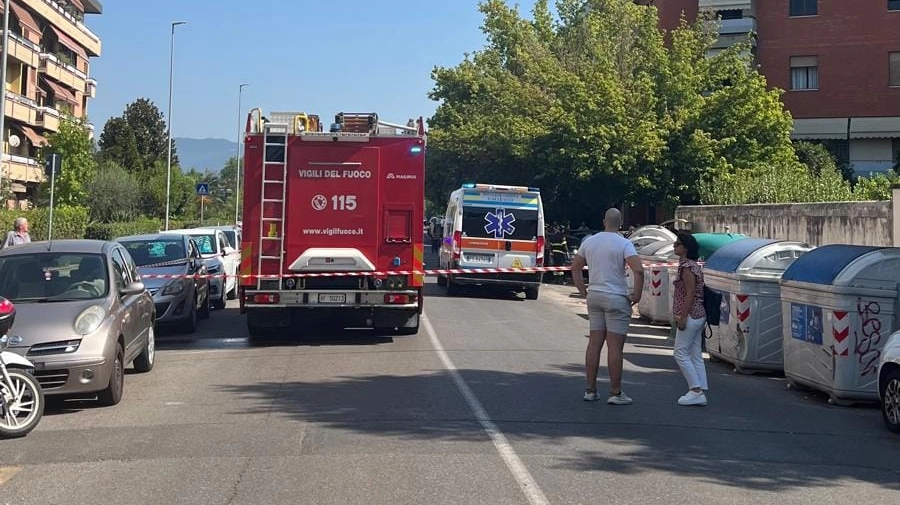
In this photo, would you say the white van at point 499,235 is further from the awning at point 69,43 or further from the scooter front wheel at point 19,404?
the awning at point 69,43

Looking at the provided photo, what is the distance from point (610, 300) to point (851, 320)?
2.66 meters

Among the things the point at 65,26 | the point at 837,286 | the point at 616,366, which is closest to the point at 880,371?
the point at 837,286

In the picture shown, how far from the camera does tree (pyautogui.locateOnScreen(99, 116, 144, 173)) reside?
60000mm

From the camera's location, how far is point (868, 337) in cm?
987

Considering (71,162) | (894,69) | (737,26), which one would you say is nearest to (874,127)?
(894,69)

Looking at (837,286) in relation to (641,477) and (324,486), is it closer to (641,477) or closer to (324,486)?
(641,477)

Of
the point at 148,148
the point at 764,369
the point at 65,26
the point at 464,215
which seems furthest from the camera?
the point at 148,148

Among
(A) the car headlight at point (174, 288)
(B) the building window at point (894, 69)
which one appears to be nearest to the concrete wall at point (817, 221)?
(A) the car headlight at point (174, 288)

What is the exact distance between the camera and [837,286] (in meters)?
10.0

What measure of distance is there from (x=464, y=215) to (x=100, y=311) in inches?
537

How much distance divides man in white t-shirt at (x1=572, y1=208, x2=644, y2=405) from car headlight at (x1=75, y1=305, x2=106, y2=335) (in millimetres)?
4577

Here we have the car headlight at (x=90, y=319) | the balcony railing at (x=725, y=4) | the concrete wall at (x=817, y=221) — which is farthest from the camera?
the balcony railing at (x=725, y=4)

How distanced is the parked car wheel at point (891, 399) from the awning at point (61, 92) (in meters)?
49.8

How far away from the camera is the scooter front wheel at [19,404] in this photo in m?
7.88
